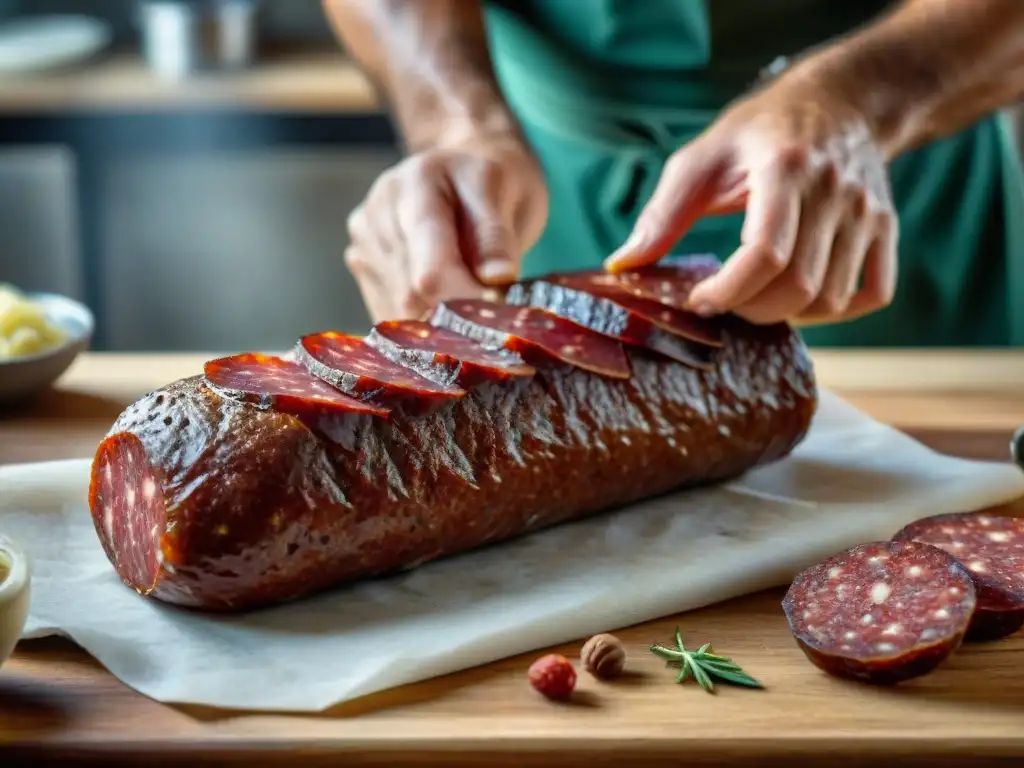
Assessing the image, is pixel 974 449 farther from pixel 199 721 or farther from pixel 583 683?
pixel 199 721

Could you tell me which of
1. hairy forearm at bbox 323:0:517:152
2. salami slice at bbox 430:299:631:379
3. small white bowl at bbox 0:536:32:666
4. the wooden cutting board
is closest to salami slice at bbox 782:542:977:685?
the wooden cutting board

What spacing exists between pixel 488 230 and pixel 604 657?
838 mm

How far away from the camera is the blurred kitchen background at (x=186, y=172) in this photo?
15.2ft

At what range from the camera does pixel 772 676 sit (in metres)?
1.53

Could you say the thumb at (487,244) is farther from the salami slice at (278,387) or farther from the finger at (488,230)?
the salami slice at (278,387)

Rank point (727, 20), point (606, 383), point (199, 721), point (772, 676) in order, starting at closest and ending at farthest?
point (199, 721), point (772, 676), point (606, 383), point (727, 20)

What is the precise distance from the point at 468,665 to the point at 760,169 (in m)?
0.86

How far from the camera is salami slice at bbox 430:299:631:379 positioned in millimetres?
1841

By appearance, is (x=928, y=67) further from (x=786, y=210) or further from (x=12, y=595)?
(x=12, y=595)

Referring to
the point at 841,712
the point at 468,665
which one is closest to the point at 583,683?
the point at 468,665

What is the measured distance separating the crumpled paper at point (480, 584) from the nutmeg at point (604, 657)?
8cm

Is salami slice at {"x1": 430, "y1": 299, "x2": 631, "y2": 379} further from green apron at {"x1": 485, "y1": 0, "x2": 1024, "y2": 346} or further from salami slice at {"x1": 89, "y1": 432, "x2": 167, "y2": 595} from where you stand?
green apron at {"x1": 485, "y1": 0, "x2": 1024, "y2": 346}

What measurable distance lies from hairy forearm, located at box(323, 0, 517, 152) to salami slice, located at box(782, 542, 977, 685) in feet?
3.84

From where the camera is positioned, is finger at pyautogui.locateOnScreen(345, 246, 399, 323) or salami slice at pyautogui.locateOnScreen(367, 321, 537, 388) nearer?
salami slice at pyautogui.locateOnScreen(367, 321, 537, 388)
